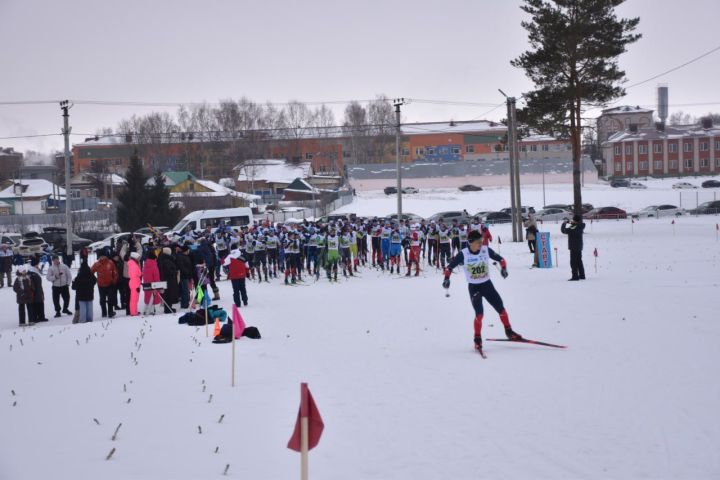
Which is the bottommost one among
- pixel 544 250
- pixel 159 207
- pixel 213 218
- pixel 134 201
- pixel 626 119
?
pixel 544 250

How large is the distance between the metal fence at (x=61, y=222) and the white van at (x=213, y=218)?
2323 cm

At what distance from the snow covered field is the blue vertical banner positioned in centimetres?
870

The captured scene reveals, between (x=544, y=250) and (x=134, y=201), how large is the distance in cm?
3571

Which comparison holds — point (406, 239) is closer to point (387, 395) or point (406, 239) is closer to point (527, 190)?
point (387, 395)

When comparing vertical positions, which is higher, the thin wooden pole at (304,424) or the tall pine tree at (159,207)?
the tall pine tree at (159,207)

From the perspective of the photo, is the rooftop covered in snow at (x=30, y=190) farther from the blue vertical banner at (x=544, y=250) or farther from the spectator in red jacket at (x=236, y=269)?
the spectator in red jacket at (x=236, y=269)

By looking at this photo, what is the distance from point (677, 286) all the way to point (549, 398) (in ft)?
41.1

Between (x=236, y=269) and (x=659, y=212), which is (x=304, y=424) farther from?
(x=659, y=212)

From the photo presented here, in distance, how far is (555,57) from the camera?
43.5m

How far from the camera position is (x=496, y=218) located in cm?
5850

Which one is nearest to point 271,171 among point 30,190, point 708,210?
point 30,190

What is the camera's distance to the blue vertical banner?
27542 millimetres

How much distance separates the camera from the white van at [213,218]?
4359cm

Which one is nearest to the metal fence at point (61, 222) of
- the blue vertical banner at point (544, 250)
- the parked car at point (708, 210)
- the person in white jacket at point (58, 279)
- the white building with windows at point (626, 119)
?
the person in white jacket at point (58, 279)
